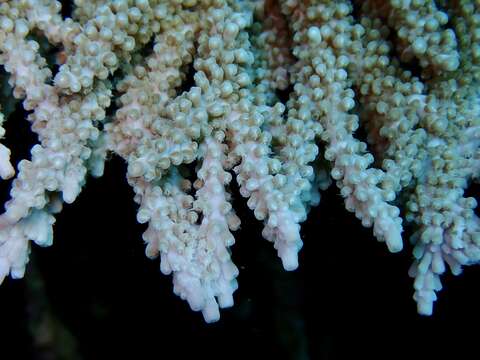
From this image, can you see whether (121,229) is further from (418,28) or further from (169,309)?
(418,28)

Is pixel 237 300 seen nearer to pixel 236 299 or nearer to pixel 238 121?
pixel 236 299

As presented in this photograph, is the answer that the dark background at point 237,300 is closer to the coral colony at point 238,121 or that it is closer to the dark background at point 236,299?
the dark background at point 236,299

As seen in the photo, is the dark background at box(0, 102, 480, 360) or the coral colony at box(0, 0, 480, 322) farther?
the dark background at box(0, 102, 480, 360)

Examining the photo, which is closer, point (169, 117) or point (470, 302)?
point (169, 117)

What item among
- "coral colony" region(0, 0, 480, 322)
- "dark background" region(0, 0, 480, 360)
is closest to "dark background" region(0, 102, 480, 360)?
"dark background" region(0, 0, 480, 360)

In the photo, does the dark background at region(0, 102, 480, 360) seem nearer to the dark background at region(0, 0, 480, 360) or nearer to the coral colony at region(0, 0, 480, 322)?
the dark background at region(0, 0, 480, 360)

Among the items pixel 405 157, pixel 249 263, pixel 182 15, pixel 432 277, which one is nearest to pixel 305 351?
pixel 249 263

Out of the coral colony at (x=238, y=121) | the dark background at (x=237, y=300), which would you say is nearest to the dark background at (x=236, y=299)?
the dark background at (x=237, y=300)

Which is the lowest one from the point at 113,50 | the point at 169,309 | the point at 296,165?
the point at 169,309
